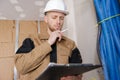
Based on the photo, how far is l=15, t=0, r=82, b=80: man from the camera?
3.49ft

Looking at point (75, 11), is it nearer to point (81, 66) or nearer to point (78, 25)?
point (78, 25)

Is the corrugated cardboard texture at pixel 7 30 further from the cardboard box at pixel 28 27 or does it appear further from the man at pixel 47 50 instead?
the man at pixel 47 50

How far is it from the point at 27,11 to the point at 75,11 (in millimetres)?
1684

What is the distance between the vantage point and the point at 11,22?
3.57 m

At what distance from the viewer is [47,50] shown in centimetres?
107

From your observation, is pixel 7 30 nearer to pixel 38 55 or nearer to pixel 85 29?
pixel 85 29

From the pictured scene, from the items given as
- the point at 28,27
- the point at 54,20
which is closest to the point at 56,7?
the point at 54,20

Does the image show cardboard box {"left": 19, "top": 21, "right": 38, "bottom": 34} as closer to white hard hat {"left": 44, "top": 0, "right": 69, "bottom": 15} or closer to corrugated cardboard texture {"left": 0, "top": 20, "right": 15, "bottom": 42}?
corrugated cardboard texture {"left": 0, "top": 20, "right": 15, "bottom": 42}

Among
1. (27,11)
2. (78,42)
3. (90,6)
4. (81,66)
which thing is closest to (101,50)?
(81,66)

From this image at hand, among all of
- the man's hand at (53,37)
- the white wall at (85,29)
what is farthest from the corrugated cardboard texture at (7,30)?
the man's hand at (53,37)

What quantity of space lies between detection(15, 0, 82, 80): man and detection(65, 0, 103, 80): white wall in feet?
0.46

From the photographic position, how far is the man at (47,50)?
3.49 feet

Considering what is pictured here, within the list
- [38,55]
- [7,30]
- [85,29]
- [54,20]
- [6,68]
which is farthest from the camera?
[7,30]

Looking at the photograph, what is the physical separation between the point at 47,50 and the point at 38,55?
0.21 ft
